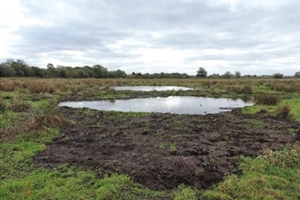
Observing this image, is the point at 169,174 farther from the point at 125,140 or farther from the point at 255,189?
the point at 125,140

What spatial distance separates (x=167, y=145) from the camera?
10977 millimetres

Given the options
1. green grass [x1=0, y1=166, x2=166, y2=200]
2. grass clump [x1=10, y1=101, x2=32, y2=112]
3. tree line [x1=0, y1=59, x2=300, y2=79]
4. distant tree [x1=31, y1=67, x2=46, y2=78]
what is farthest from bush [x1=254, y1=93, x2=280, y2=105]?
distant tree [x1=31, y1=67, x2=46, y2=78]

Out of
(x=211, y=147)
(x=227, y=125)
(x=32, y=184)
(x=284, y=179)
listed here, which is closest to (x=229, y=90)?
(x=227, y=125)

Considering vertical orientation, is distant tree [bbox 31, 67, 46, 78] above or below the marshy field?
above

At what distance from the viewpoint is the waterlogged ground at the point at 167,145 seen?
8.40m

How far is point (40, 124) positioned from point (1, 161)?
4197mm

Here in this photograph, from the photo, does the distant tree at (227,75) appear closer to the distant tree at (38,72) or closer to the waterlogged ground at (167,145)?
the distant tree at (38,72)

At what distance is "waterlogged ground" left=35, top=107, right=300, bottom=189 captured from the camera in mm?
8398

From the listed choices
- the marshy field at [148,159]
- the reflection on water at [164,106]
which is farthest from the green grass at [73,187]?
the reflection on water at [164,106]

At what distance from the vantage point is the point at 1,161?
9469 millimetres

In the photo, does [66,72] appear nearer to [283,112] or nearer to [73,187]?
[283,112]

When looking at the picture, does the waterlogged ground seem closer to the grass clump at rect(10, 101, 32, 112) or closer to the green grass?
the green grass

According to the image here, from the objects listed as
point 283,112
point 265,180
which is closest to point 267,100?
point 283,112

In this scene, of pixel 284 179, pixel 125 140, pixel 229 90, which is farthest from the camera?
pixel 229 90
